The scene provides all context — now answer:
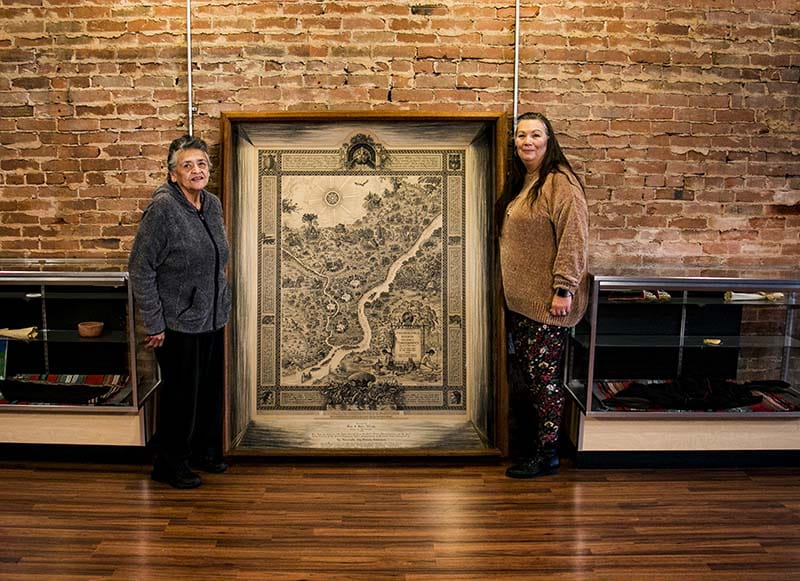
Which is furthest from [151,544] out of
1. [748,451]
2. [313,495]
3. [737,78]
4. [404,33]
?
[737,78]

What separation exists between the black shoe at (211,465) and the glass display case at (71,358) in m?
0.32

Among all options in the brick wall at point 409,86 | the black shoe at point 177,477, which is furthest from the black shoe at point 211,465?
the brick wall at point 409,86

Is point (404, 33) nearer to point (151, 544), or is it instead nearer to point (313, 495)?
point (313, 495)

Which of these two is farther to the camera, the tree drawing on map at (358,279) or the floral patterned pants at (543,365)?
the tree drawing on map at (358,279)

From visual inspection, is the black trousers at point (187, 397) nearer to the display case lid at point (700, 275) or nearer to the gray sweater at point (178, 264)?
the gray sweater at point (178, 264)

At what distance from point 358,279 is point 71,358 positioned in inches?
62.6

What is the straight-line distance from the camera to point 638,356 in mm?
3779

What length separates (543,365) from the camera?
3.35 metres

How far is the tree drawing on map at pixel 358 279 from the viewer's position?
3.64 metres

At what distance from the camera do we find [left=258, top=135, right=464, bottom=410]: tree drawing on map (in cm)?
364

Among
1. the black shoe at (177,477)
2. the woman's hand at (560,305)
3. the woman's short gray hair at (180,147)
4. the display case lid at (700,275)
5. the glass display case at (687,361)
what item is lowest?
the black shoe at (177,477)

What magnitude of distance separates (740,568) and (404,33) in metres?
2.82

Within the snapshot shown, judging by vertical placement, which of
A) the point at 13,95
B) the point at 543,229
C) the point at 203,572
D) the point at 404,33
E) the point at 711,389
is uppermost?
the point at 404,33

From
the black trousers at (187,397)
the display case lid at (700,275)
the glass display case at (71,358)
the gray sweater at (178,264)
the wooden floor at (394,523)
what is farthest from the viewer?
the glass display case at (71,358)
